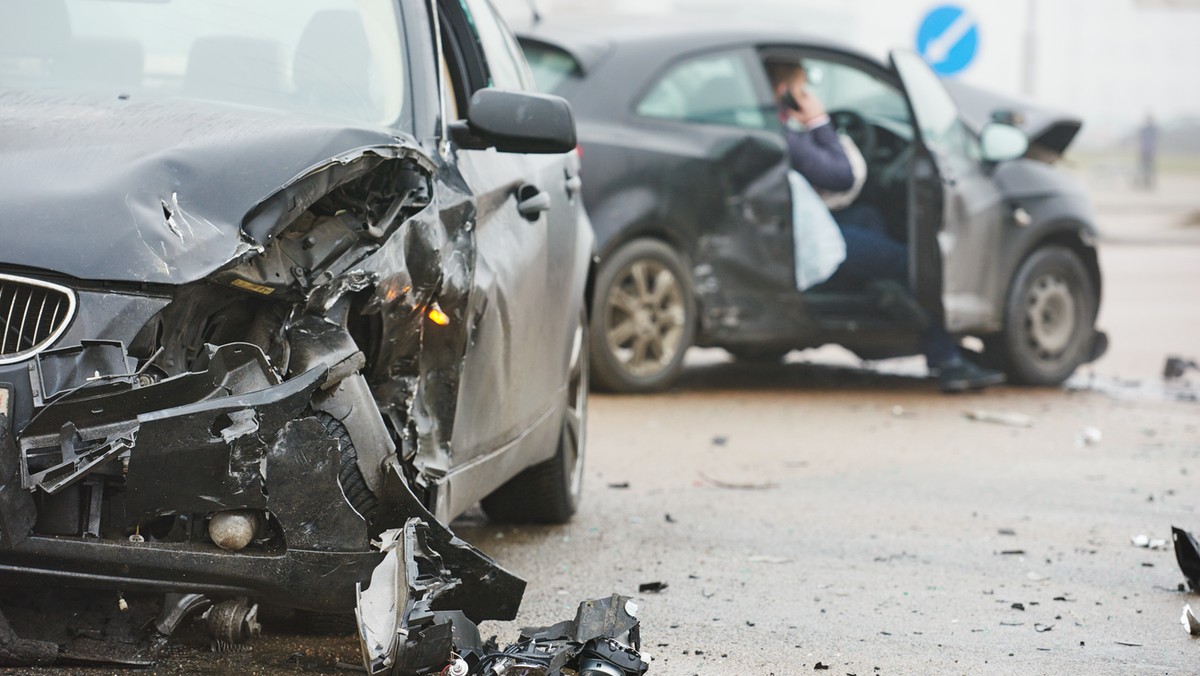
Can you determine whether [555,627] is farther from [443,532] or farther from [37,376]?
[37,376]

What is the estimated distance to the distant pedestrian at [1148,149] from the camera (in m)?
38.3

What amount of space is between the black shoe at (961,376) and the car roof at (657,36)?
6.53ft

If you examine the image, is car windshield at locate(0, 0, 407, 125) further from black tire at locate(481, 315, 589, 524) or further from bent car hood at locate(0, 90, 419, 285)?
black tire at locate(481, 315, 589, 524)

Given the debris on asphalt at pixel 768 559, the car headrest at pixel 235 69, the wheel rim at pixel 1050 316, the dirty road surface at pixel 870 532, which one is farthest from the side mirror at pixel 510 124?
the wheel rim at pixel 1050 316

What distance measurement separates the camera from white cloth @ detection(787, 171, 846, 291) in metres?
9.48

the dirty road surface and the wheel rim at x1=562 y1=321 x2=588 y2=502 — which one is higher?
the wheel rim at x1=562 y1=321 x2=588 y2=502

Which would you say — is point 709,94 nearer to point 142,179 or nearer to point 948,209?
point 948,209

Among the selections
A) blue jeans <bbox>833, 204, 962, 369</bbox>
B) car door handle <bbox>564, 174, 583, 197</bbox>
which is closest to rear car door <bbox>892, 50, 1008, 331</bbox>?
blue jeans <bbox>833, 204, 962, 369</bbox>

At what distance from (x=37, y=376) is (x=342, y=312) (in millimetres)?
713

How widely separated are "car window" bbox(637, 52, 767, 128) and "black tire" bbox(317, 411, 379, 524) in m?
6.13

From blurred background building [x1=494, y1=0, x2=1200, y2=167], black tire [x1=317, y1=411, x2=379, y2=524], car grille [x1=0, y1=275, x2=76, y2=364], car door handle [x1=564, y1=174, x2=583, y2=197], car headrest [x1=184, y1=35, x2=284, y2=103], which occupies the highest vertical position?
car headrest [x1=184, y1=35, x2=284, y2=103]

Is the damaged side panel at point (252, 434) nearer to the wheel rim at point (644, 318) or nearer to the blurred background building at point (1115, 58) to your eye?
the wheel rim at point (644, 318)

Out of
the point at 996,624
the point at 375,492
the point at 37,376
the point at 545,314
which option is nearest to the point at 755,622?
the point at 996,624

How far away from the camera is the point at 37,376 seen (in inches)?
125
